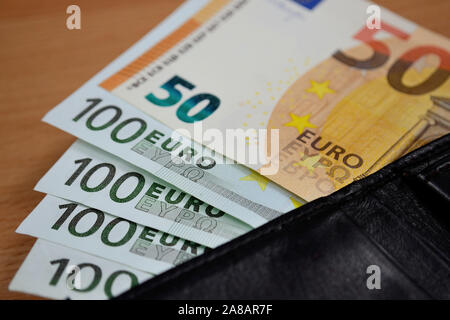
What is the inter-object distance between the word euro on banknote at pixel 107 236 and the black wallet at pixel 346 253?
0.08 meters

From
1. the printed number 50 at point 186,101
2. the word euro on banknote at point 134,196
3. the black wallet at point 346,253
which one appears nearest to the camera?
the black wallet at point 346,253

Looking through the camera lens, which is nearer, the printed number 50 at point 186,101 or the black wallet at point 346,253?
the black wallet at point 346,253

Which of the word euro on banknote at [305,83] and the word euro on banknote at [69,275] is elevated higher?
the word euro on banknote at [305,83]

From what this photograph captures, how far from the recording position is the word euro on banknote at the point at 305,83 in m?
0.58

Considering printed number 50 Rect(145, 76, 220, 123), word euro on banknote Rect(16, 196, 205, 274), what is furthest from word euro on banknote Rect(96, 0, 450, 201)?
word euro on banknote Rect(16, 196, 205, 274)

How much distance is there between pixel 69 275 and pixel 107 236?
6cm

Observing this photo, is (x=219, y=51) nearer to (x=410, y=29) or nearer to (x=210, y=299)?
(x=410, y=29)

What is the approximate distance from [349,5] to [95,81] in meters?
0.43

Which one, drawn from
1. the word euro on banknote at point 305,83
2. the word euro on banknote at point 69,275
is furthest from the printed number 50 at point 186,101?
the word euro on banknote at point 69,275

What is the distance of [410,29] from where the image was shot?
2.38 ft

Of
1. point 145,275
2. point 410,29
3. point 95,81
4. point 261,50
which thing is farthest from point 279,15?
point 145,275

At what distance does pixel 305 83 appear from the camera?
66cm

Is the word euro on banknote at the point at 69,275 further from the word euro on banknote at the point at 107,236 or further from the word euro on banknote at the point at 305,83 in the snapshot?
the word euro on banknote at the point at 305,83

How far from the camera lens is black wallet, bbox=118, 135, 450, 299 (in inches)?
15.3
